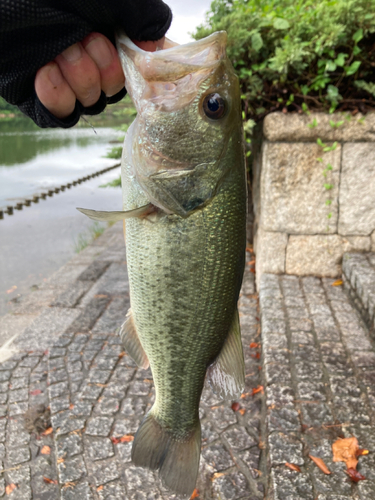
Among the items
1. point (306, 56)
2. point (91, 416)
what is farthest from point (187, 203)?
point (306, 56)

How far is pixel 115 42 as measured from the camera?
1.51 metres

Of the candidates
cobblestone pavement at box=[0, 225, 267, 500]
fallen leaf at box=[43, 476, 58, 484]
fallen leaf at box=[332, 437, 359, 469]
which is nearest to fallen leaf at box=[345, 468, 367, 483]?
fallen leaf at box=[332, 437, 359, 469]

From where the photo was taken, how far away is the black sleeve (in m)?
1.25

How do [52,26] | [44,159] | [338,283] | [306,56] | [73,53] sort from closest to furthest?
[52,26] < [73,53] < [306,56] < [338,283] < [44,159]

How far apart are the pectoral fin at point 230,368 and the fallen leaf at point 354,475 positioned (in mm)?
1407

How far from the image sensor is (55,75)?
1454 millimetres

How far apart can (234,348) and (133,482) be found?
1.70m

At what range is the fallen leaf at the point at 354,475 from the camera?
98.7 inches

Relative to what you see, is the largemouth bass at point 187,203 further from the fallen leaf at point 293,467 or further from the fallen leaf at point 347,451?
the fallen leaf at point 347,451

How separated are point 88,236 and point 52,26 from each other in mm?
8527

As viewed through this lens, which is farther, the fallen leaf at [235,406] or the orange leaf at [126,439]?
the fallen leaf at [235,406]

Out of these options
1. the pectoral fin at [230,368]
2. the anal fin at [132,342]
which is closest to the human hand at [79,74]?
the anal fin at [132,342]

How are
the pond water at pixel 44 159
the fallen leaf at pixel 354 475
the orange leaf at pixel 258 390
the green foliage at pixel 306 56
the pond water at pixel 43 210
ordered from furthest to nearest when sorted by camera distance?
the pond water at pixel 44 159, the pond water at pixel 43 210, the green foliage at pixel 306 56, the orange leaf at pixel 258 390, the fallen leaf at pixel 354 475

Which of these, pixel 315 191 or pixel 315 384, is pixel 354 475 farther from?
pixel 315 191
